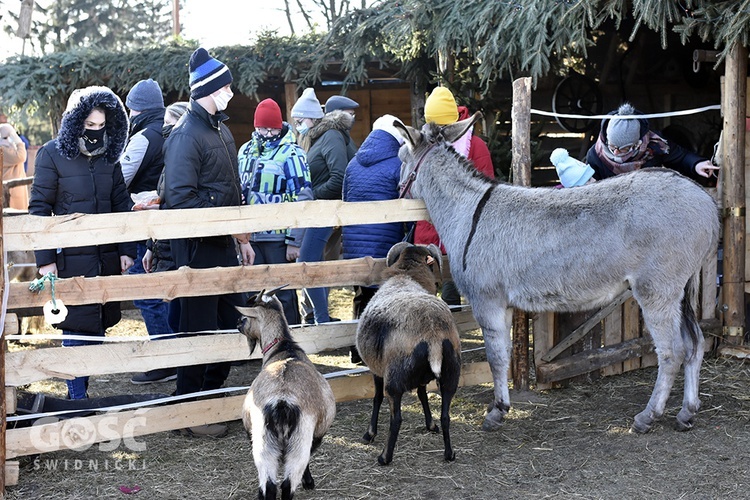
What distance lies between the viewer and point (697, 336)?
5.42 metres

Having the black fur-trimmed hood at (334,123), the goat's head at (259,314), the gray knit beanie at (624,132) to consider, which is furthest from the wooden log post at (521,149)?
the black fur-trimmed hood at (334,123)

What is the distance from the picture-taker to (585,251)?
5121 millimetres

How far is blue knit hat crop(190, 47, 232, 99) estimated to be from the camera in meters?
5.44

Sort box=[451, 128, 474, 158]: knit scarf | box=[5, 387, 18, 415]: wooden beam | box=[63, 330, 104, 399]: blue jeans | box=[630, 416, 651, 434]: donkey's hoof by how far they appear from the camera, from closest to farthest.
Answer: box=[5, 387, 18, 415]: wooden beam, box=[630, 416, 651, 434]: donkey's hoof, box=[63, 330, 104, 399]: blue jeans, box=[451, 128, 474, 158]: knit scarf

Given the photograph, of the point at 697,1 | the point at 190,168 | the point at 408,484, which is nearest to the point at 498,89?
the point at 697,1

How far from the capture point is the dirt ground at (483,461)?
4.52 metres

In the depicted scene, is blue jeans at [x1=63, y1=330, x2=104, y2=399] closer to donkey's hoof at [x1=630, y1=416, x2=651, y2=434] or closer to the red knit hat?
the red knit hat

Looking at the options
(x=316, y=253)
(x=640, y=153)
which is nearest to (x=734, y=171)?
(x=640, y=153)

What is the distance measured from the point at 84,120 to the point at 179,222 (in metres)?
1.16

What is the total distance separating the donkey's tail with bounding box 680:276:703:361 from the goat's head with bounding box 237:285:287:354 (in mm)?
2703

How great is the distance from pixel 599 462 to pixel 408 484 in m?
1.18

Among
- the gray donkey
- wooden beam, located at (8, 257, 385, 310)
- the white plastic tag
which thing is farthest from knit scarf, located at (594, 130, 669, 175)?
the white plastic tag

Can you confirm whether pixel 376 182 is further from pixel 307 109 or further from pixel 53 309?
pixel 53 309

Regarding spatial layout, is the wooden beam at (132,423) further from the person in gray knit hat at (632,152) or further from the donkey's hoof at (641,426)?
the person in gray knit hat at (632,152)
